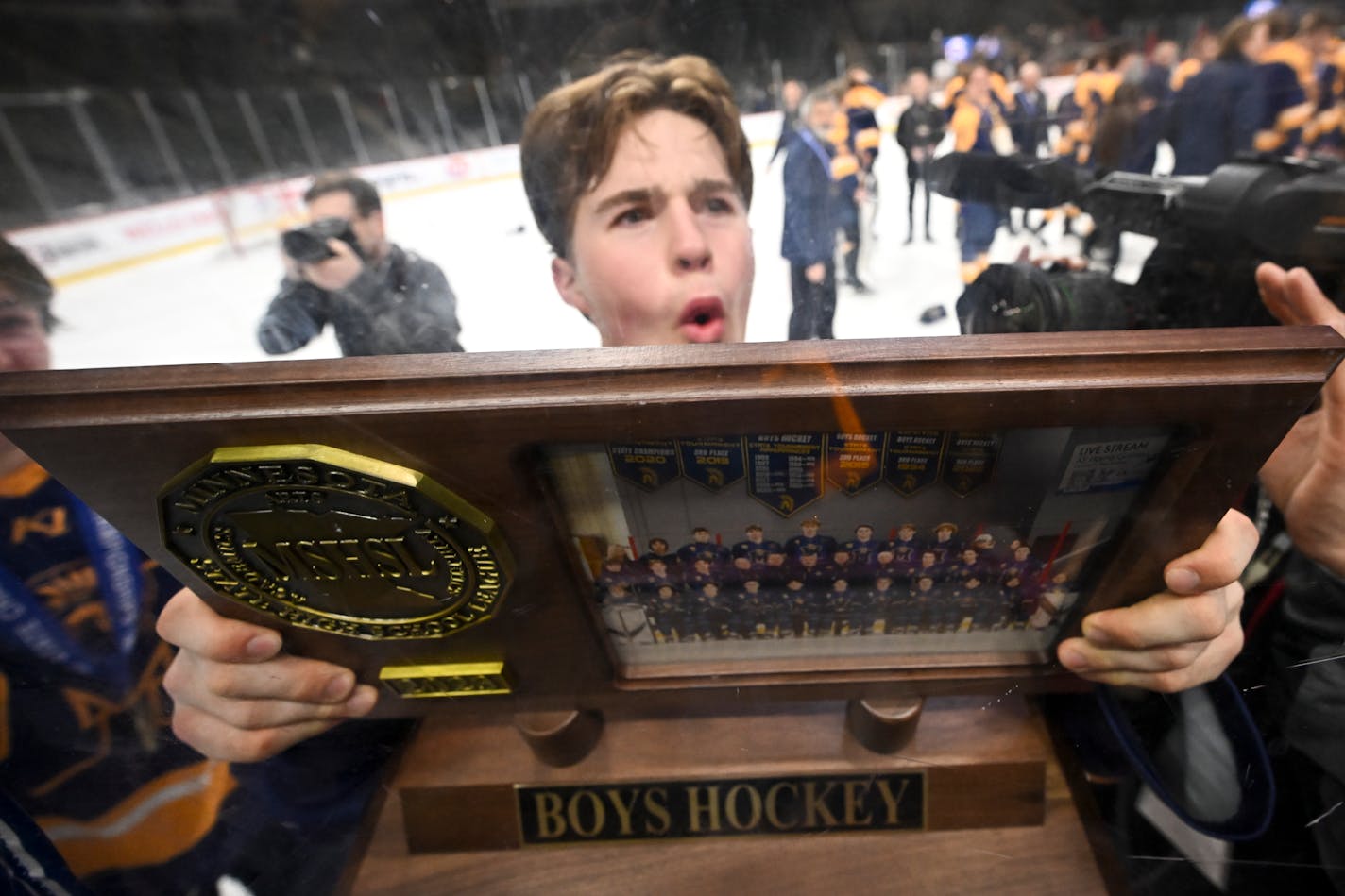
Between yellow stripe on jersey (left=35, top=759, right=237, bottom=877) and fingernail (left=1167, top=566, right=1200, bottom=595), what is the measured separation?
0.83 meters

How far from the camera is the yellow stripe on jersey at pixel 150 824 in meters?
0.59

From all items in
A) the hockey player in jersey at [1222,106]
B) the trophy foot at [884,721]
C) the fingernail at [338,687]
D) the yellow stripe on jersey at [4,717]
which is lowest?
the trophy foot at [884,721]

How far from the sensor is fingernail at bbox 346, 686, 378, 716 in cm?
→ 60

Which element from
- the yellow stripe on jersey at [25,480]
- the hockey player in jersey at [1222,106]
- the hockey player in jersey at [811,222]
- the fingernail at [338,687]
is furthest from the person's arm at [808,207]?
the yellow stripe on jersey at [25,480]

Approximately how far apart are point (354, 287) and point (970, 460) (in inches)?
21.5

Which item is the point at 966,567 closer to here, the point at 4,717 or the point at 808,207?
the point at 808,207

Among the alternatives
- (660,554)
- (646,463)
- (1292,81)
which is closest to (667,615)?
(660,554)

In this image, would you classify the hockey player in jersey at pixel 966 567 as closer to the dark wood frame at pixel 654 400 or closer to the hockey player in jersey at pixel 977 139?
the dark wood frame at pixel 654 400

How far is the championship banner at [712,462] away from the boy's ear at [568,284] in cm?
21

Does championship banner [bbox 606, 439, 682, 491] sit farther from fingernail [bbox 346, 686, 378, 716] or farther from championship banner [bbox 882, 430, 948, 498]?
fingernail [bbox 346, 686, 378, 716]

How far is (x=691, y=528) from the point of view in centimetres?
49

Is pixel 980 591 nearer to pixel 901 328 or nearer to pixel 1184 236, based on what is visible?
pixel 901 328

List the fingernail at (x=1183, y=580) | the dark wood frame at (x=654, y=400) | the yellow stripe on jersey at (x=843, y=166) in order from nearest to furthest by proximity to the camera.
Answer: the dark wood frame at (x=654, y=400), the fingernail at (x=1183, y=580), the yellow stripe on jersey at (x=843, y=166)

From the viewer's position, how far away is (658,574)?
520 millimetres
